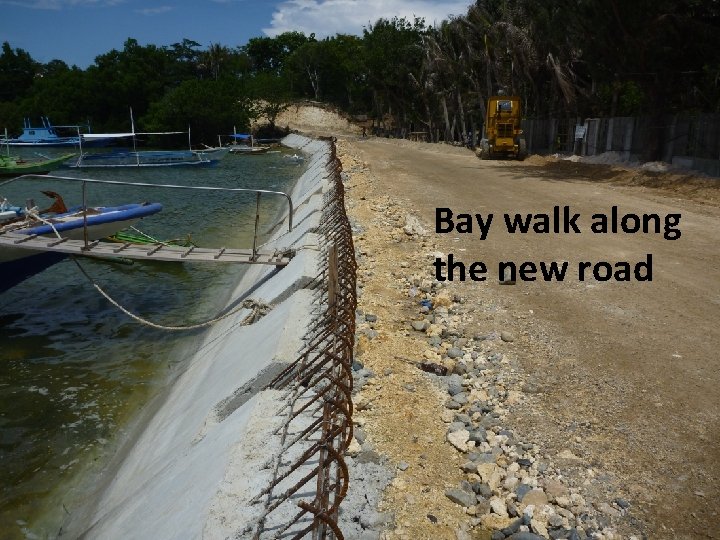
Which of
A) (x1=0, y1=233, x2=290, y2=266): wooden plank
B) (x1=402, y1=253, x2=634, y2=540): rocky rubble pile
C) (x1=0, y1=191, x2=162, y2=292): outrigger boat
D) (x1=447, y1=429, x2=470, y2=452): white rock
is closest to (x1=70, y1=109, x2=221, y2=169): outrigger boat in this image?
(x1=0, y1=191, x2=162, y2=292): outrigger boat

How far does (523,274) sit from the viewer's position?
9211 millimetres

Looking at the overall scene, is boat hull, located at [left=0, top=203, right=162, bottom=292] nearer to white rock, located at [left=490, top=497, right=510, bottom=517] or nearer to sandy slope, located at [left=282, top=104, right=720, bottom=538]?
sandy slope, located at [left=282, top=104, right=720, bottom=538]

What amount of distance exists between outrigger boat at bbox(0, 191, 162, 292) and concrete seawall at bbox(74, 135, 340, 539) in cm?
443

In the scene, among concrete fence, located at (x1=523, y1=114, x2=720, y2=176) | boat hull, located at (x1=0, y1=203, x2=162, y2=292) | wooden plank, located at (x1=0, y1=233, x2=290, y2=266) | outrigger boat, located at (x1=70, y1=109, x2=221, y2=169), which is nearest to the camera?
wooden plank, located at (x1=0, y1=233, x2=290, y2=266)

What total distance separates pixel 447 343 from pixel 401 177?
59.5 ft

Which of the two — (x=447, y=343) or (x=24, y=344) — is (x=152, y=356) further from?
(x=447, y=343)

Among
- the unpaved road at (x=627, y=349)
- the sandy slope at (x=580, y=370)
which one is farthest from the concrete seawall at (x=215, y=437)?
the unpaved road at (x=627, y=349)

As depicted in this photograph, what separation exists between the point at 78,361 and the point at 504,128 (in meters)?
26.8

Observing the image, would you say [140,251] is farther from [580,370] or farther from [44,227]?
[580,370]

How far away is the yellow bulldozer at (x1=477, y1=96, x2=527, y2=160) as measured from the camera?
30906 millimetres

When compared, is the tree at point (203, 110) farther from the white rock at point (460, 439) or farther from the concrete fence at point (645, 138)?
the white rock at point (460, 439)

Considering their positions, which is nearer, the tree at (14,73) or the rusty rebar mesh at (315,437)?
the rusty rebar mesh at (315,437)

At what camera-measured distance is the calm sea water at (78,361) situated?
6285 millimetres

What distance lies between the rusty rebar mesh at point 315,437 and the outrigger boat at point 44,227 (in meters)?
6.82
